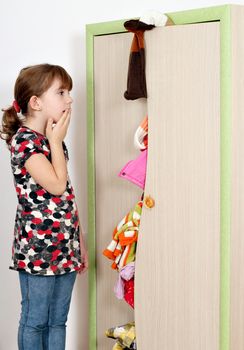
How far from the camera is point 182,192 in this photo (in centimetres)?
206

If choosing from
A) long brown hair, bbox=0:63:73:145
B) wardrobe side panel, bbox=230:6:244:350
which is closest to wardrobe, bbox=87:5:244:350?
wardrobe side panel, bbox=230:6:244:350

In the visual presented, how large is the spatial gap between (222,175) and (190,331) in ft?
1.73

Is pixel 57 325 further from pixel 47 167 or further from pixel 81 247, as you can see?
pixel 47 167

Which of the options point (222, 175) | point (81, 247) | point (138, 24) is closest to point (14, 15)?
point (138, 24)

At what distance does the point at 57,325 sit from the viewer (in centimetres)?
228

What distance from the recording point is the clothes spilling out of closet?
6.79 feet

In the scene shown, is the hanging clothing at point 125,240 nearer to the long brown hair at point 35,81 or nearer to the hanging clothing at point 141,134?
the hanging clothing at point 141,134

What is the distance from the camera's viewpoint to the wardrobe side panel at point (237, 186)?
197cm

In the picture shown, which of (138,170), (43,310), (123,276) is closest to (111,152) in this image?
(138,170)

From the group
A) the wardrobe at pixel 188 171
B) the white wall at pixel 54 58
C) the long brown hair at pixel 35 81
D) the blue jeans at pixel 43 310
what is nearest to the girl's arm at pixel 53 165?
the long brown hair at pixel 35 81

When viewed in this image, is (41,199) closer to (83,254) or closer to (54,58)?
(83,254)

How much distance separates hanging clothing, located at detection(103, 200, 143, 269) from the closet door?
1.2 inches

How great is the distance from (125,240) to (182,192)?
0.26m

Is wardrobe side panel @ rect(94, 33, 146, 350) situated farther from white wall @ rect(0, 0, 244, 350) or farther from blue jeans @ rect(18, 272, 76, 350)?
white wall @ rect(0, 0, 244, 350)
